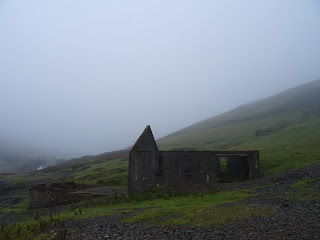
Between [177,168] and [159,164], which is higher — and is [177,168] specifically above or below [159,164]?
below

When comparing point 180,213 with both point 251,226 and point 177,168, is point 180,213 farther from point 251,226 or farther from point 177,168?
point 177,168

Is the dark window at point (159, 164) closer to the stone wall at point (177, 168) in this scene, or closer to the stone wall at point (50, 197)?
the stone wall at point (177, 168)

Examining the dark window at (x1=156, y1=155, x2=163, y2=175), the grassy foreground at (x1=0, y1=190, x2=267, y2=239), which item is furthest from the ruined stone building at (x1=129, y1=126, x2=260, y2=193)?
the grassy foreground at (x1=0, y1=190, x2=267, y2=239)

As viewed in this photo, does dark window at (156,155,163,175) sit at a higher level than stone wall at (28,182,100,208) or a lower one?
higher

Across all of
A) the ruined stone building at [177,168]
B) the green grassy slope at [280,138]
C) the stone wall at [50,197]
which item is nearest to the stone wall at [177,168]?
the ruined stone building at [177,168]

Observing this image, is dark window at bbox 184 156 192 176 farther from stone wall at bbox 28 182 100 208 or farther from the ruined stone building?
stone wall at bbox 28 182 100 208

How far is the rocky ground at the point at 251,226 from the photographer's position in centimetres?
1217

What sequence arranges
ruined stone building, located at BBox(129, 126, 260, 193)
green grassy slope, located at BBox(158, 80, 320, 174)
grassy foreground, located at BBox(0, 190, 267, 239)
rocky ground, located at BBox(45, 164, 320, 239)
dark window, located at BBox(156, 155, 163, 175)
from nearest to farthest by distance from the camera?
rocky ground, located at BBox(45, 164, 320, 239) → grassy foreground, located at BBox(0, 190, 267, 239) → ruined stone building, located at BBox(129, 126, 260, 193) → dark window, located at BBox(156, 155, 163, 175) → green grassy slope, located at BBox(158, 80, 320, 174)

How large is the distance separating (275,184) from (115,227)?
14.6m

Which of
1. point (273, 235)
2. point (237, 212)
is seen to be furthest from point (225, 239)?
point (237, 212)

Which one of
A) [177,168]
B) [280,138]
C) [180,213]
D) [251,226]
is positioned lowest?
[280,138]

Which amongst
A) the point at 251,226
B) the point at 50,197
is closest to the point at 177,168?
the point at 50,197

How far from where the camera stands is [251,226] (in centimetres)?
1319

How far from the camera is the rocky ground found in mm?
12171
